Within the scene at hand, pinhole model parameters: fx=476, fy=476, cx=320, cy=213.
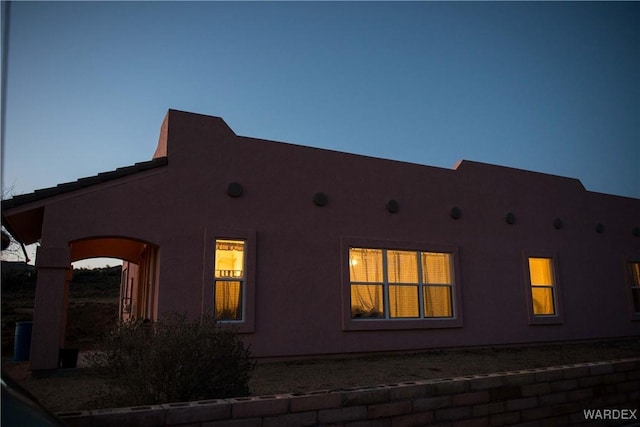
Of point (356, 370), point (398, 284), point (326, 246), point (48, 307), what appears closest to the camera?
point (48, 307)

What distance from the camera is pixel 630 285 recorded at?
16438 mm

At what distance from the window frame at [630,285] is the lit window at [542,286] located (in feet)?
12.0

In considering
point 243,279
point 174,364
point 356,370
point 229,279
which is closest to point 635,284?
point 356,370

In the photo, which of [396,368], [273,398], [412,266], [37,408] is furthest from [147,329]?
[412,266]

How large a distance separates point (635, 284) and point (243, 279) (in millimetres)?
14343

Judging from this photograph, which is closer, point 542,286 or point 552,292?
point 542,286

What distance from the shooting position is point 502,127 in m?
45.7

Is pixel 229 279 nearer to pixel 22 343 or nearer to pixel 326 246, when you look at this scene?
pixel 326 246

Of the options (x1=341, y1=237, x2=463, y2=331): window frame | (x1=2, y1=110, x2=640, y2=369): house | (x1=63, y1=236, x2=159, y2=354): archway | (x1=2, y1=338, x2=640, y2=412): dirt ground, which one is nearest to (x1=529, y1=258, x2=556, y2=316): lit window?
(x1=2, y1=110, x2=640, y2=369): house

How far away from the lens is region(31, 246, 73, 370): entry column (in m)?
8.56

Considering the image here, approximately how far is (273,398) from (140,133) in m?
15.1

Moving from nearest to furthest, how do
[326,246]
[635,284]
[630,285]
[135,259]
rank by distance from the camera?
[326,246] → [135,259] → [630,285] → [635,284]

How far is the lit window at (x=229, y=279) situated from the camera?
10.1m

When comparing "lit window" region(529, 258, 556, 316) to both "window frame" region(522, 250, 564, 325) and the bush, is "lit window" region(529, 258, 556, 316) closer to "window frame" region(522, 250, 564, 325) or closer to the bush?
"window frame" region(522, 250, 564, 325)
